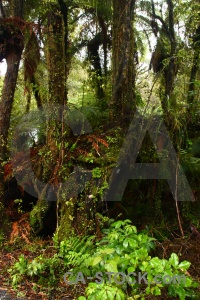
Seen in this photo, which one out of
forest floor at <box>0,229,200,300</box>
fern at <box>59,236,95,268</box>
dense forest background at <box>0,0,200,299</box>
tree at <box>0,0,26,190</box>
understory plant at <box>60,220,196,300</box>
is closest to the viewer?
understory plant at <box>60,220,196,300</box>

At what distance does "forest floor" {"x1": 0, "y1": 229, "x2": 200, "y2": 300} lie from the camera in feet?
11.0

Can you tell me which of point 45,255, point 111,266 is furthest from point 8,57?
point 111,266

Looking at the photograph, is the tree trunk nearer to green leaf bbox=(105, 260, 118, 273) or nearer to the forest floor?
the forest floor

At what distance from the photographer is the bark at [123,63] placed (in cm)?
528

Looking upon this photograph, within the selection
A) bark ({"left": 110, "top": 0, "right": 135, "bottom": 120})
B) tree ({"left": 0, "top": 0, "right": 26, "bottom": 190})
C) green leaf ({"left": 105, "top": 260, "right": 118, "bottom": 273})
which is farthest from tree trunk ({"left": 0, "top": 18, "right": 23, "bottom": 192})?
green leaf ({"left": 105, "top": 260, "right": 118, "bottom": 273})

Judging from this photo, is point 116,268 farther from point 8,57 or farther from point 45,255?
point 8,57

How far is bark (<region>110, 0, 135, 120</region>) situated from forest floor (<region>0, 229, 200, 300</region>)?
90.4 inches

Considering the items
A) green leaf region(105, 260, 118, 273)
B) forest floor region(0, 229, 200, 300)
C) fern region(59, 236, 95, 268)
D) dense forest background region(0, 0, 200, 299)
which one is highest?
dense forest background region(0, 0, 200, 299)

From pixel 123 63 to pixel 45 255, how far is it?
3.48m

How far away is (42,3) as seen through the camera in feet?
20.7

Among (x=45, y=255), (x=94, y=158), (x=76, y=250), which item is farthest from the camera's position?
(x=94, y=158)

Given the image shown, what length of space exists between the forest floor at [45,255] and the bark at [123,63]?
230 centimetres

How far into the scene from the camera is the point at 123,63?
5.25 metres

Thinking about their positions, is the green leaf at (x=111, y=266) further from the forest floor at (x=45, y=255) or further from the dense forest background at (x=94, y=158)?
the dense forest background at (x=94, y=158)
